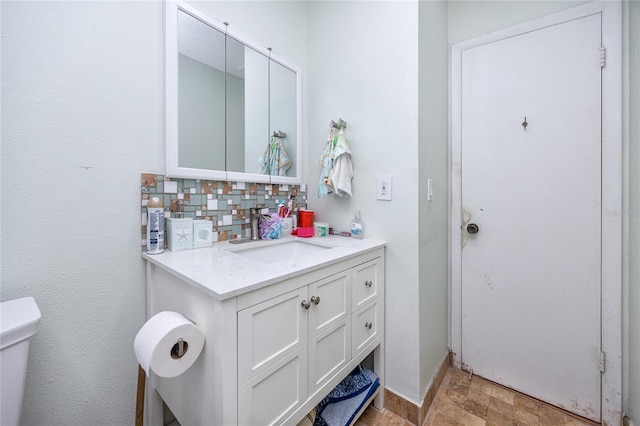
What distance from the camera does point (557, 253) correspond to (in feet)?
4.69

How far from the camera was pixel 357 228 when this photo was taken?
57.7 inches

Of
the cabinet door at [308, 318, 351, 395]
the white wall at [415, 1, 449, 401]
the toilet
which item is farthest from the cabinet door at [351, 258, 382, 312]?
the toilet

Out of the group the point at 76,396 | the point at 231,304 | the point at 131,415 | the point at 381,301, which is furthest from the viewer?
the point at 381,301

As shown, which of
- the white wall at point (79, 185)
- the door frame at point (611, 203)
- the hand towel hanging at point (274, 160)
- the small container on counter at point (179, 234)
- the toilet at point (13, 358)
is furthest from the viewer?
the hand towel hanging at point (274, 160)

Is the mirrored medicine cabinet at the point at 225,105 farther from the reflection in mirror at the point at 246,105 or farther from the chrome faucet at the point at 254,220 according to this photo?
the chrome faucet at the point at 254,220

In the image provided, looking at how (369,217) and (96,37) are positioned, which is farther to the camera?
(369,217)

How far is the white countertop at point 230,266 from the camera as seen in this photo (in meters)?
0.73

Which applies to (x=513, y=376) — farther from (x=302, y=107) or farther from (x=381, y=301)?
(x=302, y=107)

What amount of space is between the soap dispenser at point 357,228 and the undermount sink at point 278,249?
0.21 meters

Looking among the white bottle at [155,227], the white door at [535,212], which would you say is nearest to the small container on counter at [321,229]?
the white bottle at [155,227]

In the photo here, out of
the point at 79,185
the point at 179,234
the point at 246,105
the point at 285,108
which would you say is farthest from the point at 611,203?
→ the point at 79,185

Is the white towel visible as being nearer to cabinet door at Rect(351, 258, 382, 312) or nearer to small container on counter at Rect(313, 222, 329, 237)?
small container on counter at Rect(313, 222, 329, 237)

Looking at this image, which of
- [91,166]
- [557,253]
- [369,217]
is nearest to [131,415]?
[91,166]

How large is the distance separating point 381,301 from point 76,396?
1.29 meters
